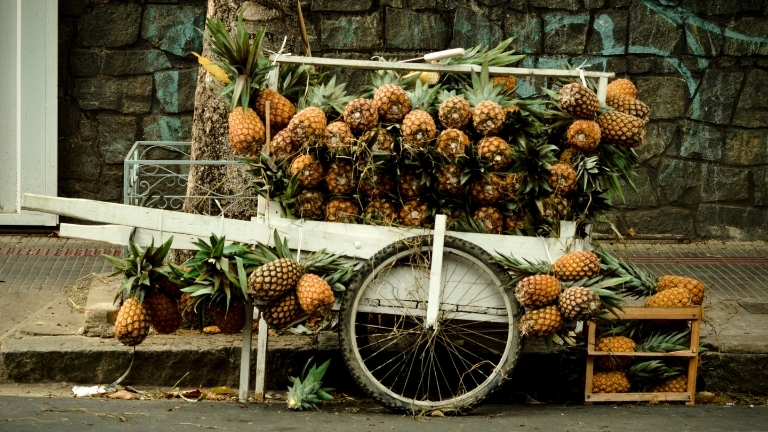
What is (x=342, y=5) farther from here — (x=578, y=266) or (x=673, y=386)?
(x=673, y=386)

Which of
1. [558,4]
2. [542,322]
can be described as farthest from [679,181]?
[542,322]

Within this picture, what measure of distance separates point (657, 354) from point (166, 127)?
5184 millimetres

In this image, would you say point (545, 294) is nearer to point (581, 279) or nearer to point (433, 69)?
point (581, 279)

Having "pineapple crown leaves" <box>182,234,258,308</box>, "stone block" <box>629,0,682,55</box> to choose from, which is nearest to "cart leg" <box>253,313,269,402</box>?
"pineapple crown leaves" <box>182,234,258,308</box>

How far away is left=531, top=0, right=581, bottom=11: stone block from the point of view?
9.37 meters

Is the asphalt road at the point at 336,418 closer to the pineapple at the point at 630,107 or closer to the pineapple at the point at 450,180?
the pineapple at the point at 450,180

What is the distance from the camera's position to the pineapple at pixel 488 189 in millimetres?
5395

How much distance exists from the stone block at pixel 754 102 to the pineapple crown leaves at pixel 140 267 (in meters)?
5.97

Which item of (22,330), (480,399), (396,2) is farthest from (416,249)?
(396,2)

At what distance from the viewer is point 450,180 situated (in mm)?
5395

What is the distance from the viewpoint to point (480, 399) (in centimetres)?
539

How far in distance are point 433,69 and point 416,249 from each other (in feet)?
3.05

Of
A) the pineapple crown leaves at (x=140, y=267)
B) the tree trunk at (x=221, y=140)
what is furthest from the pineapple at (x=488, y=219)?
the tree trunk at (x=221, y=140)

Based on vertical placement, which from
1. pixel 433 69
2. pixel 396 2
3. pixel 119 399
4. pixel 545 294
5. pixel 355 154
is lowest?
pixel 119 399
